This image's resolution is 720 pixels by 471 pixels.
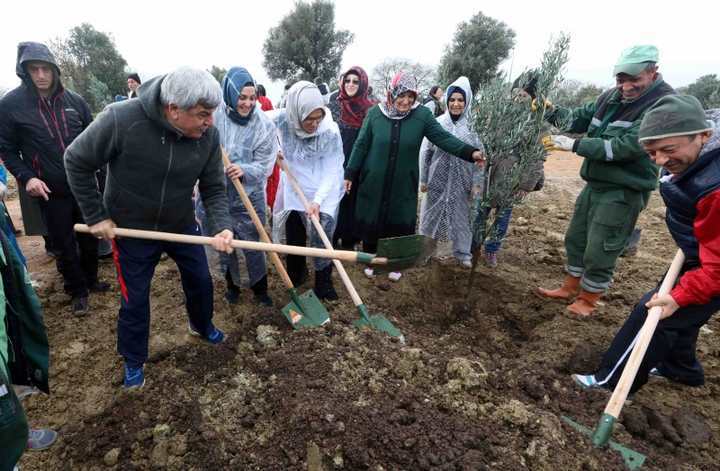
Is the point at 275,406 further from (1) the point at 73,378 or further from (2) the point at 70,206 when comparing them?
(2) the point at 70,206

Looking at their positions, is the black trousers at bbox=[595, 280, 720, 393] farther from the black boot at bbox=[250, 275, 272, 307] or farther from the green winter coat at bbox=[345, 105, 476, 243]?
the black boot at bbox=[250, 275, 272, 307]

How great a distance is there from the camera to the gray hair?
188 cm

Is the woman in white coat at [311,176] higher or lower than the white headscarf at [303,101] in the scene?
lower

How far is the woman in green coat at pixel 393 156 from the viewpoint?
3.56 meters

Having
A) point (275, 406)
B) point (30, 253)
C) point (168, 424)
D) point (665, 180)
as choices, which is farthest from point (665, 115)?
point (30, 253)

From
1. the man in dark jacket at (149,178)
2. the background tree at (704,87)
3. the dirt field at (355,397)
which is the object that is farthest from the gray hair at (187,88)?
the background tree at (704,87)

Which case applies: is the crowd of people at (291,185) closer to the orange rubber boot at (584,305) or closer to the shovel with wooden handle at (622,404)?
the orange rubber boot at (584,305)

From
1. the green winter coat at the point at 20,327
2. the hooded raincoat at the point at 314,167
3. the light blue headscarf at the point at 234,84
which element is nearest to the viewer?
the green winter coat at the point at 20,327

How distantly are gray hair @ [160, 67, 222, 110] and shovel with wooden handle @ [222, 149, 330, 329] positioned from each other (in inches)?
38.4

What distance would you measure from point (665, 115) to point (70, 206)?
4.14 meters

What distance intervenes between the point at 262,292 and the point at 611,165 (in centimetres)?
310

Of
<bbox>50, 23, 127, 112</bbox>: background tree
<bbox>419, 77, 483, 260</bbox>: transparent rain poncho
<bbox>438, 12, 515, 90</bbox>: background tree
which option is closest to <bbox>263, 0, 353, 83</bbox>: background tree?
<bbox>438, 12, 515, 90</bbox>: background tree

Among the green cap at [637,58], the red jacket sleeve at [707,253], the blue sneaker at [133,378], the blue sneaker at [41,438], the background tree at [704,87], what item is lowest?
the blue sneaker at [41,438]

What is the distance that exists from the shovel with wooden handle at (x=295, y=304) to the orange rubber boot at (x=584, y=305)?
2.22m
